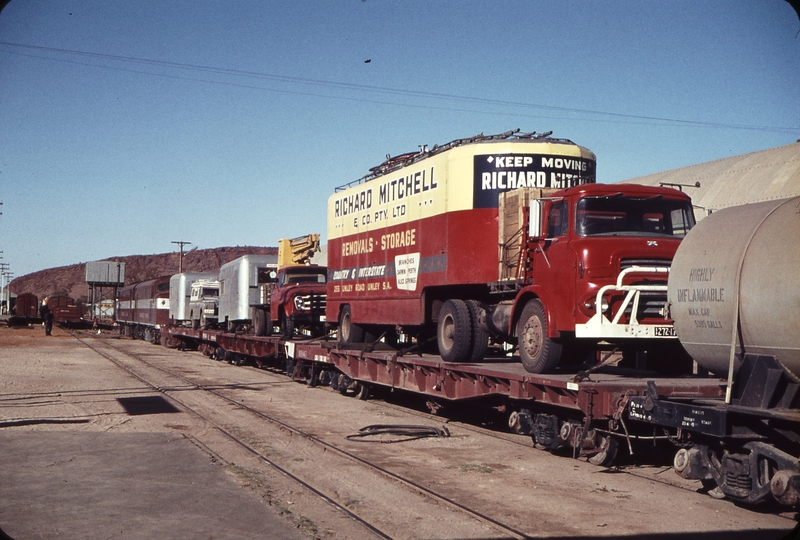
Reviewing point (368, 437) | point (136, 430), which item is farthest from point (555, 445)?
point (136, 430)

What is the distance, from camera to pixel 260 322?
28328mm

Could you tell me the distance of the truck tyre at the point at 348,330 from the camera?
18769 millimetres

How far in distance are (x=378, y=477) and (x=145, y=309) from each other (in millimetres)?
48075

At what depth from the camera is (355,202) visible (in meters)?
18.7

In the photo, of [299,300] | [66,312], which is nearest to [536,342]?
[299,300]

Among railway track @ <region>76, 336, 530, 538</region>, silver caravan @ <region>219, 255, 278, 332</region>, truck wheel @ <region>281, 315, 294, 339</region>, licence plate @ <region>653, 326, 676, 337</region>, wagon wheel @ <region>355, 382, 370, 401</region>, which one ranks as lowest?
railway track @ <region>76, 336, 530, 538</region>

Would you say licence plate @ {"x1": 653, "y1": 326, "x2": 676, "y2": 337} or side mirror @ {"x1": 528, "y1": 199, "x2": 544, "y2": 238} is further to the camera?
side mirror @ {"x1": 528, "y1": 199, "x2": 544, "y2": 238}

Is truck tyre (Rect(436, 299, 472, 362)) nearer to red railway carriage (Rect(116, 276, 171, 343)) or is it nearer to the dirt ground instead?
the dirt ground

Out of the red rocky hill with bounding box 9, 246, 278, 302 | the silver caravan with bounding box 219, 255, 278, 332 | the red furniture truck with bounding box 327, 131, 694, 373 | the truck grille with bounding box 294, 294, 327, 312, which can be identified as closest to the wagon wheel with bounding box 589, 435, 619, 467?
the red furniture truck with bounding box 327, 131, 694, 373

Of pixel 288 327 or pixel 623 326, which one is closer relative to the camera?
pixel 623 326

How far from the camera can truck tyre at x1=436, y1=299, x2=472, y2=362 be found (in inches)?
533

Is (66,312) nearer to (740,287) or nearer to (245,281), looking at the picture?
(245,281)

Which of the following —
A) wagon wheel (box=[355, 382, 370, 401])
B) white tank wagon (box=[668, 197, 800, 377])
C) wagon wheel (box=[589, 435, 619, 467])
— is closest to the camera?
white tank wagon (box=[668, 197, 800, 377])

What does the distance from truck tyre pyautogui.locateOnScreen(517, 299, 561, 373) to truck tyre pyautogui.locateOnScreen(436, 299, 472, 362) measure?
1.72 meters
